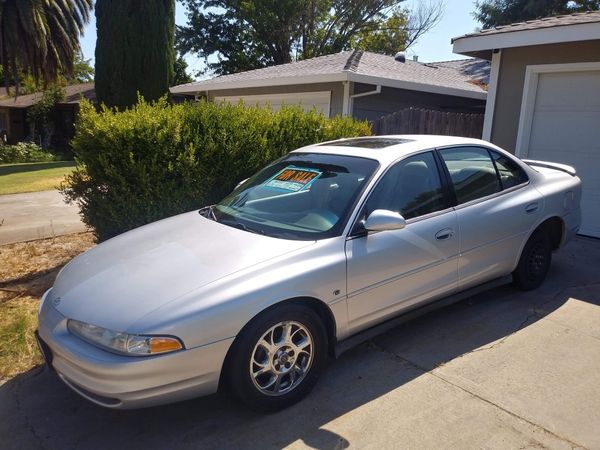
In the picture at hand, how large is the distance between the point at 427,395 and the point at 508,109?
6024mm

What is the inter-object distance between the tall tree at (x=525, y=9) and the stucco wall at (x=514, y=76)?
15.2m

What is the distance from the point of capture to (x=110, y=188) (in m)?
5.06

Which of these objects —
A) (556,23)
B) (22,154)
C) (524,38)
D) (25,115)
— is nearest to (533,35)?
(524,38)

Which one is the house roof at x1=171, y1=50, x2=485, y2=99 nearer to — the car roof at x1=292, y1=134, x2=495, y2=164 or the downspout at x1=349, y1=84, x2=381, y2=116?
the downspout at x1=349, y1=84, x2=381, y2=116

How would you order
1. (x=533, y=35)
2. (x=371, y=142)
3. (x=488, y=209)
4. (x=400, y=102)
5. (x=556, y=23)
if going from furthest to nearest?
1. (x=400, y=102)
2. (x=533, y=35)
3. (x=556, y=23)
4. (x=371, y=142)
5. (x=488, y=209)

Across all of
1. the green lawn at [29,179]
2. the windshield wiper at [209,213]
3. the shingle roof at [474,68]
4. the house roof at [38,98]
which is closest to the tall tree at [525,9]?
the shingle roof at [474,68]

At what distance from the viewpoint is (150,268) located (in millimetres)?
2998

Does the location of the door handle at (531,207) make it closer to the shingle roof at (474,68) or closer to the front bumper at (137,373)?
the front bumper at (137,373)

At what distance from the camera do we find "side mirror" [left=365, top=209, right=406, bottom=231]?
10.3 feet

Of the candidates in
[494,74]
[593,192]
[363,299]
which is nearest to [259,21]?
[494,74]

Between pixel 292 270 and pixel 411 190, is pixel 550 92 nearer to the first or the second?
pixel 411 190

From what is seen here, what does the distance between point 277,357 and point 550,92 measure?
258 inches

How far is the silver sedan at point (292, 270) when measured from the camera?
100 inches

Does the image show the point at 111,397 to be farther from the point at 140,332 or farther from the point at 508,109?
the point at 508,109
